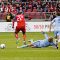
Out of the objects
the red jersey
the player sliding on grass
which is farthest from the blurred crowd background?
the player sliding on grass

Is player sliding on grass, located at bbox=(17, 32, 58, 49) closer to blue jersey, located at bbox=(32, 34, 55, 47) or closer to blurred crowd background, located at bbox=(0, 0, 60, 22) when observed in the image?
blue jersey, located at bbox=(32, 34, 55, 47)

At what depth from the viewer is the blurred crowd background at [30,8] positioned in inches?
1332

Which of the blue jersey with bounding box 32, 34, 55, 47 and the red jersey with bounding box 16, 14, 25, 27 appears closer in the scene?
the blue jersey with bounding box 32, 34, 55, 47

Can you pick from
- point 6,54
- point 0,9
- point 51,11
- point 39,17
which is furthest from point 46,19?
point 6,54

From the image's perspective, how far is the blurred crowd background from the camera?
33844 mm

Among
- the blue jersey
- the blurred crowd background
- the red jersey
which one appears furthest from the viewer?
the blurred crowd background

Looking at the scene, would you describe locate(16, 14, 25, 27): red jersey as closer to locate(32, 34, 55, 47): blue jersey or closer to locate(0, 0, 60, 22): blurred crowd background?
locate(32, 34, 55, 47): blue jersey

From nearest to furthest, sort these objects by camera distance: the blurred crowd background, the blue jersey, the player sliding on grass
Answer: the player sliding on grass
the blue jersey
the blurred crowd background

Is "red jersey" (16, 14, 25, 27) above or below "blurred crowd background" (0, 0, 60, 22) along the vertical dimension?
above

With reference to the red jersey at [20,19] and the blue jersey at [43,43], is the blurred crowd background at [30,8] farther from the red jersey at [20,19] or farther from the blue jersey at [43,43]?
the blue jersey at [43,43]

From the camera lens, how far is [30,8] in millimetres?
37031

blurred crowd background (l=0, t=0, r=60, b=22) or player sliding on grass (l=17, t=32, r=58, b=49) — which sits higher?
player sliding on grass (l=17, t=32, r=58, b=49)

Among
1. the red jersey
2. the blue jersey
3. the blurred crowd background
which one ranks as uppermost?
the red jersey

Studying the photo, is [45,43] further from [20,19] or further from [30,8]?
[30,8]
